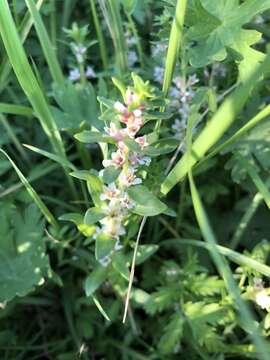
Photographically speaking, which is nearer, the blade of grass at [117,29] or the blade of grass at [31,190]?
the blade of grass at [31,190]

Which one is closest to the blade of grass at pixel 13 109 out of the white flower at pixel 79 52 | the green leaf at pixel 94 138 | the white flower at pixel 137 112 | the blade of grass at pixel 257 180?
the white flower at pixel 79 52

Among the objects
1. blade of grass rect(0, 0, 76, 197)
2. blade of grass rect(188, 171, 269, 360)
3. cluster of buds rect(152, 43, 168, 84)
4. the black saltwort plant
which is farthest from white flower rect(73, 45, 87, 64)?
blade of grass rect(188, 171, 269, 360)

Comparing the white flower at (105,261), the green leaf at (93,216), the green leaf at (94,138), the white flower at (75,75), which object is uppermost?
the green leaf at (94,138)

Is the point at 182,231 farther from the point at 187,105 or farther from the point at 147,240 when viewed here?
the point at 187,105

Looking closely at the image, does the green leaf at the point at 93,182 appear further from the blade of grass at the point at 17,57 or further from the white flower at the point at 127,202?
the blade of grass at the point at 17,57

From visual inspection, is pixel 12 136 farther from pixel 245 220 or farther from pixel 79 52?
pixel 245 220

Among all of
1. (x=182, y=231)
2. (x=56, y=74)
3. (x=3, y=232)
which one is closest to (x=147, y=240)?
(x=182, y=231)

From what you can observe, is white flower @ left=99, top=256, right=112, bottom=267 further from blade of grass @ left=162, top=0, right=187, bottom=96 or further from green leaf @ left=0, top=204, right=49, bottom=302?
blade of grass @ left=162, top=0, right=187, bottom=96
